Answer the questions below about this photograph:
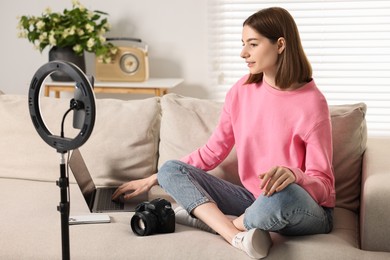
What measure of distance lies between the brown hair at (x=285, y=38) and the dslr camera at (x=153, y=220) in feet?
1.81

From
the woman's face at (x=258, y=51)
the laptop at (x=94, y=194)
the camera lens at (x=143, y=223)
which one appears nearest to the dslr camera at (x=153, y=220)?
the camera lens at (x=143, y=223)

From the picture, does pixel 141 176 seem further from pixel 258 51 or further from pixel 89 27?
pixel 89 27

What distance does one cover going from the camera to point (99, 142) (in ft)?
9.18

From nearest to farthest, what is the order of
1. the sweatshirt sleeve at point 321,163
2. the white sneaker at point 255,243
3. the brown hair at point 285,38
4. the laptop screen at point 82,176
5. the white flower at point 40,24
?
the white sneaker at point 255,243 < the sweatshirt sleeve at point 321,163 < the brown hair at point 285,38 < the laptop screen at point 82,176 < the white flower at point 40,24

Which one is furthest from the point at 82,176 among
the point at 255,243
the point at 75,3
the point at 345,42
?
the point at 345,42

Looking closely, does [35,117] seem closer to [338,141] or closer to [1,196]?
[1,196]

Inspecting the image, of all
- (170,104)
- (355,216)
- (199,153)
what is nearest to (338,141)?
(355,216)

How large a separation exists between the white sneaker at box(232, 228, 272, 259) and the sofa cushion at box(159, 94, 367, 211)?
522 mm

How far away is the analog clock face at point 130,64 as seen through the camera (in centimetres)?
422

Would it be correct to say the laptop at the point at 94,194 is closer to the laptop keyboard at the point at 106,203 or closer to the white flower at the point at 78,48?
the laptop keyboard at the point at 106,203

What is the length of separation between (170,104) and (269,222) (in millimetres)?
823

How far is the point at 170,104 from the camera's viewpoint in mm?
2793

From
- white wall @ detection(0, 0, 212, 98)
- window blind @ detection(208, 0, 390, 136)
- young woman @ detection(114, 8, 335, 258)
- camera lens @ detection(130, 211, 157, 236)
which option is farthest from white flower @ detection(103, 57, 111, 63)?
camera lens @ detection(130, 211, 157, 236)

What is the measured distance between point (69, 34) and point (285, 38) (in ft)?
6.43
